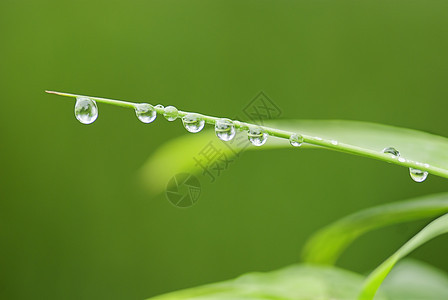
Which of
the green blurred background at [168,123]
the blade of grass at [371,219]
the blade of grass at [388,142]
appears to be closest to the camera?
the blade of grass at [388,142]

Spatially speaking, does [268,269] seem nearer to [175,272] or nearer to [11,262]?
[175,272]

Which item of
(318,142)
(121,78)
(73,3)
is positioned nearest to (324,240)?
(318,142)

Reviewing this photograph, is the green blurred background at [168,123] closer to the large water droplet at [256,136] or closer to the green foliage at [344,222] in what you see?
the green foliage at [344,222]

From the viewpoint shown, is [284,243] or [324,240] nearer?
[324,240]

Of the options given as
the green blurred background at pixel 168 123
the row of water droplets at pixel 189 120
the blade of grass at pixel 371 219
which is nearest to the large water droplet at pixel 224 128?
the row of water droplets at pixel 189 120

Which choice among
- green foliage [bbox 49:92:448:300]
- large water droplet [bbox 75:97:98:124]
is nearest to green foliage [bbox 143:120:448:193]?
green foliage [bbox 49:92:448:300]

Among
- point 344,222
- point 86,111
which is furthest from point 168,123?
point 86,111

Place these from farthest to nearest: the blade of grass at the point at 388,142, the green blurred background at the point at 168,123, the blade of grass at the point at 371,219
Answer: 1. the green blurred background at the point at 168,123
2. the blade of grass at the point at 371,219
3. the blade of grass at the point at 388,142

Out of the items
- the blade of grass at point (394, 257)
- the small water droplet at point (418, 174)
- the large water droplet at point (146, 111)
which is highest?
the large water droplet at point (146, 111)
